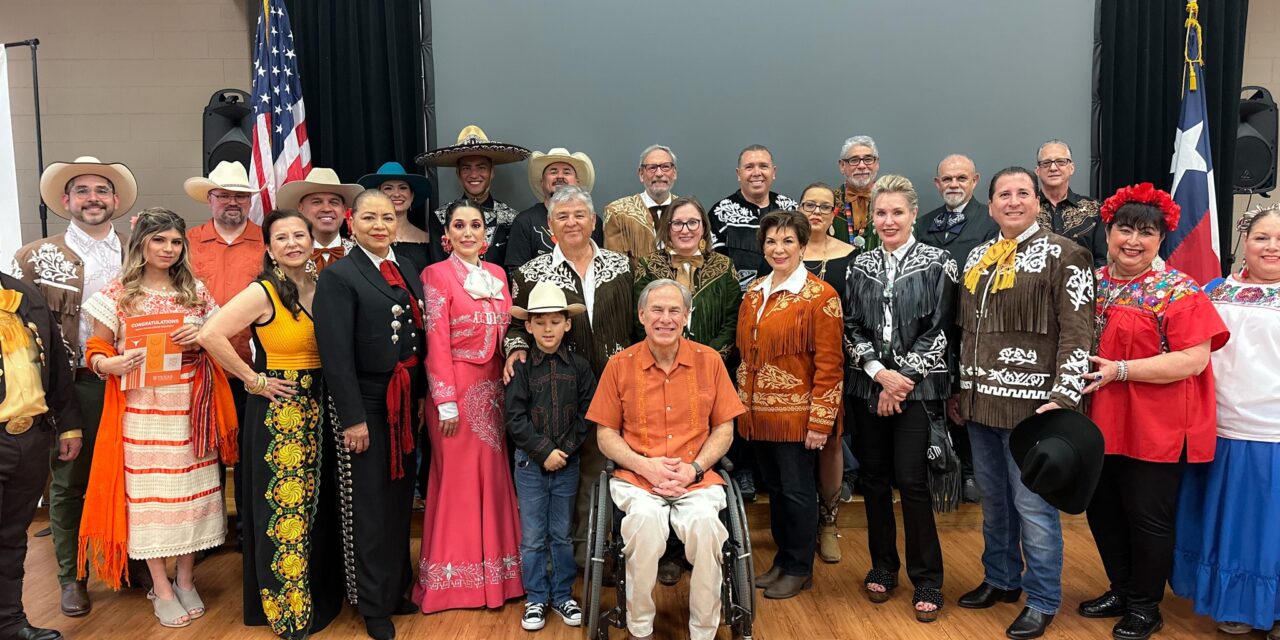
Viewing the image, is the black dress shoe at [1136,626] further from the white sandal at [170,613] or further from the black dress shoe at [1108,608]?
the white sandal at [170,613]

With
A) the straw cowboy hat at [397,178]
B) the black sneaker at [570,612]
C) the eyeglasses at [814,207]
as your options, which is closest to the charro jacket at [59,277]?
the straw cowboy hat at [397,178]

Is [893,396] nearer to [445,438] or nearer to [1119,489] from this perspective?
[1119,489]

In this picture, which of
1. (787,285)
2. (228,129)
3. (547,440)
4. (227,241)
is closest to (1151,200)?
(787,285)

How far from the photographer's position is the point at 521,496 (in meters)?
2.97

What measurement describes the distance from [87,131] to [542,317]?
171 inches

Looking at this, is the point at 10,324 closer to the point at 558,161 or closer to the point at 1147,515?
the point at 558,161

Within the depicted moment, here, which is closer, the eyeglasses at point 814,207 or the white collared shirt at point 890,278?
the white collared shirt at point 890,278

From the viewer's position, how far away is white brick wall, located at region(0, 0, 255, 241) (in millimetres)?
5172

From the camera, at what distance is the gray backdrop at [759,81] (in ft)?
15.3

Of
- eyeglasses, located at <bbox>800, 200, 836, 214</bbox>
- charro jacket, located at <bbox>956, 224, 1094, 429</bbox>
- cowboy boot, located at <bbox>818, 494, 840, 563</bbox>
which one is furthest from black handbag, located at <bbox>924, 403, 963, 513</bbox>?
eyeglasses, located at <bbox>800, 200, 836, 214</bbox>

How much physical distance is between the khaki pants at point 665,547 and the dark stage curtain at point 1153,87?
12.6 ft

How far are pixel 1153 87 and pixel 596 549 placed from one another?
4.65 meters

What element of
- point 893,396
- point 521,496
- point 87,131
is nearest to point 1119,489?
point 893,396

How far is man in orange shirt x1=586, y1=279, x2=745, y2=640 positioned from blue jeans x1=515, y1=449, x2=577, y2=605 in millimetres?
321
